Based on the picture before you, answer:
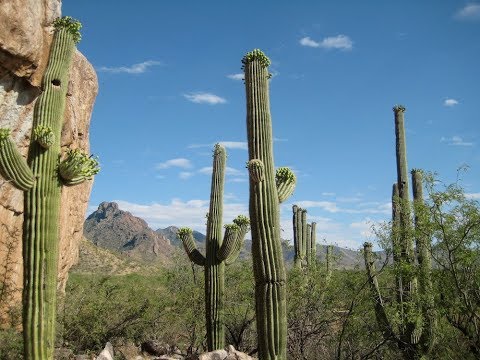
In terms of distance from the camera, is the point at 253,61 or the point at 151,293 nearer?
the point at 253,61

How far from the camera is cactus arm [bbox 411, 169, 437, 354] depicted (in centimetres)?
958

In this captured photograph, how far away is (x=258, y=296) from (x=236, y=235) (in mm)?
3202

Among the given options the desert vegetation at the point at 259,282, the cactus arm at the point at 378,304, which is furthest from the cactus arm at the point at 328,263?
the cactus arm at the point at 378,304

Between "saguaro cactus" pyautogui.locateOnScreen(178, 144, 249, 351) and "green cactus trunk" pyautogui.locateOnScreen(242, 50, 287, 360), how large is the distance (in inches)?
116

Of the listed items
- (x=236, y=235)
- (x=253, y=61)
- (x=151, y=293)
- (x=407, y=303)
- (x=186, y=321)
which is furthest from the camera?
(x=151, y=293)

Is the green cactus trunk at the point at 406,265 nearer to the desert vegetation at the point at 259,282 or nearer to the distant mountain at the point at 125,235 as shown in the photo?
the desert vegetation at the point at 259,282

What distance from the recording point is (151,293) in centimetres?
1605

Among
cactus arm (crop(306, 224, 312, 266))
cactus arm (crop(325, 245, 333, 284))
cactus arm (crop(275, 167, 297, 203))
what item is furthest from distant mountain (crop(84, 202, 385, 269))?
cactus arm (crop(275, 167, 297, 203))

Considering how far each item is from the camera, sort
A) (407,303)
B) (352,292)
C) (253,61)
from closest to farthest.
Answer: (253,61)
(407,303)
(352,292)

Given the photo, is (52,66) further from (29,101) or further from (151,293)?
(151,293)

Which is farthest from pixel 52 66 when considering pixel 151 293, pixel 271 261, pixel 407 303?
pixel 151 293

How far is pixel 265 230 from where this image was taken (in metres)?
7.46

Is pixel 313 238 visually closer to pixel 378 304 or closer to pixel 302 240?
pixel 302 240

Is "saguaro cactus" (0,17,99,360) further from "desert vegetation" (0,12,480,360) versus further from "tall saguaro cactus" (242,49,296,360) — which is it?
"tall saguaro cactus" (242,49,296,360)
